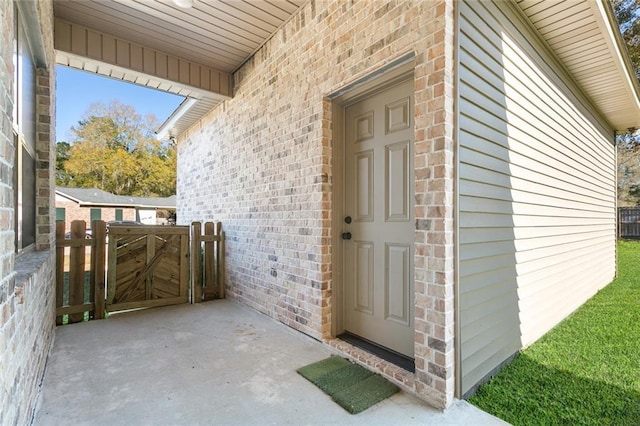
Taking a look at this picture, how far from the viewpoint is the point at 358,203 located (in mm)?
2959

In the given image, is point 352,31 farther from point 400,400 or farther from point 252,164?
point 400,400

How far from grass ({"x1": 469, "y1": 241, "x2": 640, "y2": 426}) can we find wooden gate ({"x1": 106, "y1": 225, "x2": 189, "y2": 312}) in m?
3.87

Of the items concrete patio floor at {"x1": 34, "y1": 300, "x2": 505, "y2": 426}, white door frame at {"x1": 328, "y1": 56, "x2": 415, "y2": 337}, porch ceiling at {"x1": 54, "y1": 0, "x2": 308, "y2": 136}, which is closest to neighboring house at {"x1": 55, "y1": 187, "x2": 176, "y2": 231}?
porch ceiling at {"x1": 54, "y1": 0, "x2": 308, "y2": 136}

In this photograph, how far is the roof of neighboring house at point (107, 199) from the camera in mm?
19456

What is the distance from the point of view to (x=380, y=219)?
2.73 m

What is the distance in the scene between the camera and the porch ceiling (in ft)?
10.6

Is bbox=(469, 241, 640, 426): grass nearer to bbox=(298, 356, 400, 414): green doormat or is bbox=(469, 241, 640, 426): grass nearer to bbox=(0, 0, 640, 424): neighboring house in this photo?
bbox=(0, 0, 640, 424): neighboring house

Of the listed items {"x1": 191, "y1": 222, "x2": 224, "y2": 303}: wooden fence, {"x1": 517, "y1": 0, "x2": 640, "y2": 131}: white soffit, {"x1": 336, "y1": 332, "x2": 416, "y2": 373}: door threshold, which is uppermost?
{"x1": 517, "y1": 0, "x2": 640, "y2": 131}: white soffit

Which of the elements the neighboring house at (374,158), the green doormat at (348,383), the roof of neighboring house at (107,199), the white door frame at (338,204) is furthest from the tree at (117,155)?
the green doormat at (348,383)

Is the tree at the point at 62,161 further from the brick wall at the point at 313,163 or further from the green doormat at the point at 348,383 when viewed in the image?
the green doormat at the point at 348,383

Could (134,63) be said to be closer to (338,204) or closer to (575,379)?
(338,204)

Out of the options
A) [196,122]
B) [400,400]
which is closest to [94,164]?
[196,122]

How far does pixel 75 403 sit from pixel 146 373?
468 mm

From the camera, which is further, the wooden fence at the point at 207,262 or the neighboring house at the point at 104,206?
the neighboring house at the point at 104,206
